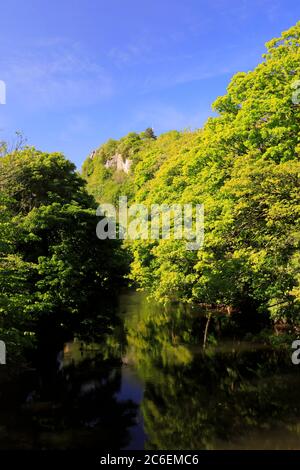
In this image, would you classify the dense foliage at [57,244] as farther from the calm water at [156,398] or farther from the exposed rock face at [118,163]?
the exposed rock face at [118,163]

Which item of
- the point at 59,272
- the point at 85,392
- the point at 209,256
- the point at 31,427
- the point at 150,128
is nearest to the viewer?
the point at 31,427

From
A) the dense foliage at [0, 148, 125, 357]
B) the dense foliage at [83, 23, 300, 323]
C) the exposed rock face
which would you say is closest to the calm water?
the dense foliage at [0, 148, 125, 357]

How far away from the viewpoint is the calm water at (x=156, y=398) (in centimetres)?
1488

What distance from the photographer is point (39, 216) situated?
79.6 feet

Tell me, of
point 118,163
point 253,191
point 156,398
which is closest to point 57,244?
point 156,398

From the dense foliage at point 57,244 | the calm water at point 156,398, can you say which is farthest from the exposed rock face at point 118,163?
the calm water at point 156,398

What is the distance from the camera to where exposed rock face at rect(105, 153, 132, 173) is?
127 meters

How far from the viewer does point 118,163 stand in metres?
135

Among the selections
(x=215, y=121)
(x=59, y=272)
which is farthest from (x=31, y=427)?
(x=215, y=121)

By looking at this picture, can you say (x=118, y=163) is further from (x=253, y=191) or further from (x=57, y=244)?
(x=253, y=191)

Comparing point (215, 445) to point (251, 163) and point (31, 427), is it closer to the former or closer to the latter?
point (31, 427)

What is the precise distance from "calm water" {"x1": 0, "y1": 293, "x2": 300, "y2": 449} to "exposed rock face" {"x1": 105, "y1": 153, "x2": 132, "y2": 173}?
10113 cm

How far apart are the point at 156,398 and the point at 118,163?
12003 centimetres
